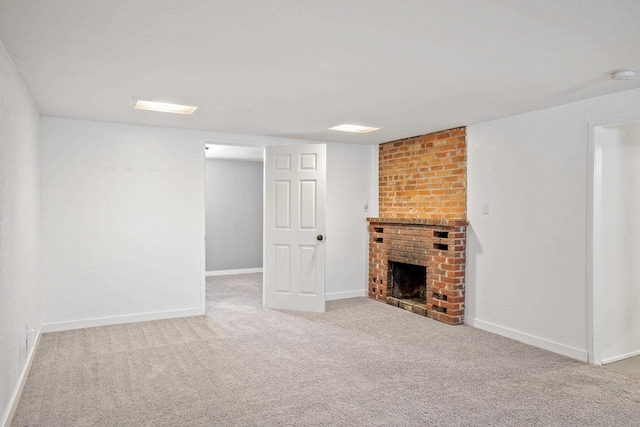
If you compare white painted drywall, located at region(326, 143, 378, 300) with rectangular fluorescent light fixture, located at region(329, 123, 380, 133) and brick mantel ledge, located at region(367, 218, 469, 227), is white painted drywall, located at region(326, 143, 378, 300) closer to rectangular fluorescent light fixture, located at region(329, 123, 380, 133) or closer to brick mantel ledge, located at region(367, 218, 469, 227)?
brick mantel ledge, located at region(367, 218, 469, 227)

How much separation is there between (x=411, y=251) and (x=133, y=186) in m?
3.38

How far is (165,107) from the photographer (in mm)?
4207

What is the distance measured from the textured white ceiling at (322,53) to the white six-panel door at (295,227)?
1283mm

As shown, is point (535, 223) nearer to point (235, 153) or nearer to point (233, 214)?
point (235, 153)

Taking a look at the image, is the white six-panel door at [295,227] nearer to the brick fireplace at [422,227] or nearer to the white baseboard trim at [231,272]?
the brick fireplace at [422,227]

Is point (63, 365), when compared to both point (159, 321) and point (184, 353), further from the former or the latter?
point (159, 321)

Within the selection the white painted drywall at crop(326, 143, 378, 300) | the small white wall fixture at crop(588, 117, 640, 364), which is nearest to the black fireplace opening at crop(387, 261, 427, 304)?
the white painted drywall at crop(326, 143, 378, 300)

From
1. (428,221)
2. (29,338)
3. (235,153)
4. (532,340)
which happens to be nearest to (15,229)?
(29,338)

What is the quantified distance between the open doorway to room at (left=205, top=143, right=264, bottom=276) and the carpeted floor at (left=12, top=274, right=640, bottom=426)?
365 centimetres

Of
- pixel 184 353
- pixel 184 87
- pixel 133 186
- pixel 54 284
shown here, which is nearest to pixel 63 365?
pixel 184 353

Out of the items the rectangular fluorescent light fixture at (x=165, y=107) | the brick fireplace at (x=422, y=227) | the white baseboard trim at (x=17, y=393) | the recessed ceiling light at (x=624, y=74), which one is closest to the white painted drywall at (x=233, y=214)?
the brick fireplace at (x=422, y=227)

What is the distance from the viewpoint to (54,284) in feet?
14.8

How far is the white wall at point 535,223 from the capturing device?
367 cm

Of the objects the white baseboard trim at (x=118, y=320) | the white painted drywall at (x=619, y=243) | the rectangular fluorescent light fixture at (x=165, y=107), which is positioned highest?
the rectangular fluorescent light fixture at (x=165, y=107)
